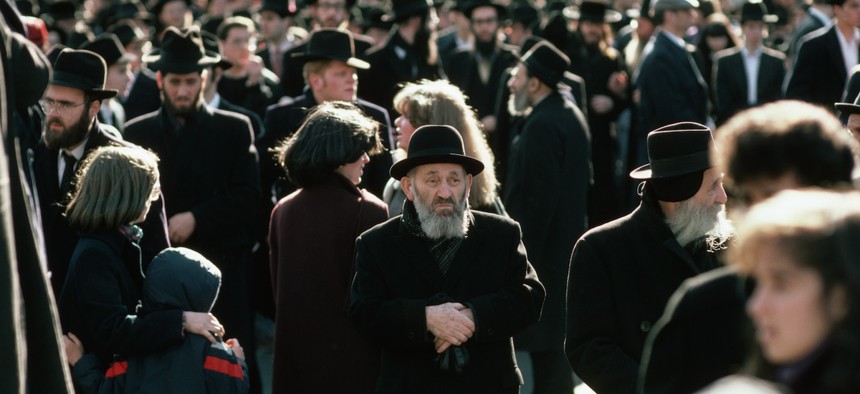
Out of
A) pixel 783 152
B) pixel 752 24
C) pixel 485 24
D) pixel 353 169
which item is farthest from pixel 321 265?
pixel 752 24

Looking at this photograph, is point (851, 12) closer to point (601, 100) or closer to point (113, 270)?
point (601, 100)

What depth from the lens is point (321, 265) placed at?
5902 mm

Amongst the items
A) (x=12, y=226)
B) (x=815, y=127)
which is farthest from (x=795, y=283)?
(x=12, y=226)

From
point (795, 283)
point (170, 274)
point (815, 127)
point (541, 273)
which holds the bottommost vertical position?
point (541, 273)

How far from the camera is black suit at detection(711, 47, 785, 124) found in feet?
40.7

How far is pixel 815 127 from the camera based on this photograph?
295 cm

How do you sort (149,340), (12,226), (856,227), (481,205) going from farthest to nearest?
(481,205), (149,340), (12,226), (856,227)

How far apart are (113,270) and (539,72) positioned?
3.67 meters

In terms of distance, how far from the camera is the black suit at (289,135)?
7.66 metres

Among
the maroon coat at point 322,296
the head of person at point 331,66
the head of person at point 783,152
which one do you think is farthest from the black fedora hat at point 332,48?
the head of person at point 783,152

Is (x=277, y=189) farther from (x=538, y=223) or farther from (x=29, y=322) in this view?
(x=29, y=322)

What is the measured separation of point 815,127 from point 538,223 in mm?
5043

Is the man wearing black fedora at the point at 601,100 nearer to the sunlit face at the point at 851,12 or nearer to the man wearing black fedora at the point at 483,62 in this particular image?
the man wearing black fedora at the point at 483,62

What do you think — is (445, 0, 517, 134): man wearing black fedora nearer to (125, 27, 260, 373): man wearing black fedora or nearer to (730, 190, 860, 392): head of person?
(125, 27, 260, 373): man wearing black fedora
